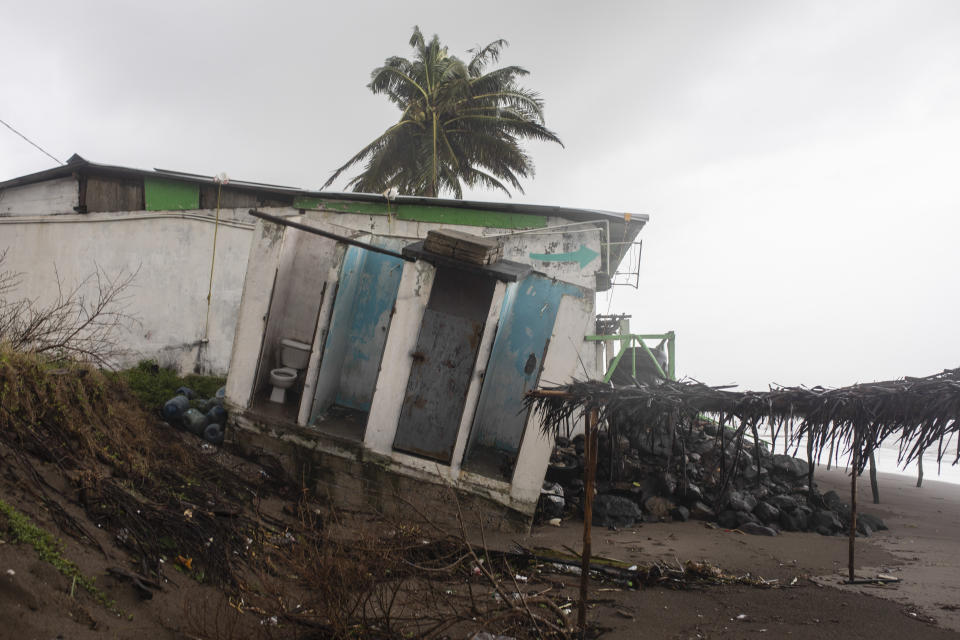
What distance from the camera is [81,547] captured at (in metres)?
3.96

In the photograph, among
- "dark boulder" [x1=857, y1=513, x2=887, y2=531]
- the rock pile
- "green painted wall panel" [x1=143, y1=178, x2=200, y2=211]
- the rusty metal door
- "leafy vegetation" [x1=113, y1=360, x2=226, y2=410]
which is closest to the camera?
the rusty metal door

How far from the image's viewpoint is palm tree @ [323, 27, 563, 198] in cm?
1576

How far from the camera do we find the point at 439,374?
7.14 m

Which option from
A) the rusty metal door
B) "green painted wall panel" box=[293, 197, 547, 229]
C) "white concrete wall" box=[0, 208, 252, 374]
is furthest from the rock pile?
"white concrete wall" box=[0, 208, 252, 374]

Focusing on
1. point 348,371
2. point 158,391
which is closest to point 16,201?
point 158,391

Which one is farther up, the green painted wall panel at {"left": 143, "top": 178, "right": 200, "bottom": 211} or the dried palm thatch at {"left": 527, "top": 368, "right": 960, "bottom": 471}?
the green painted wall panel at {"left": 143, "top": 178, "right": 200, "bottom": 211}

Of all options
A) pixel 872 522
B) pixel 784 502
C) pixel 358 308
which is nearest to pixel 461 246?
pixel 358 308

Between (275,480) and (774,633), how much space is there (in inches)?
221

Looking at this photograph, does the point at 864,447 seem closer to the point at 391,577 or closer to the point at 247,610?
the point at 391,577

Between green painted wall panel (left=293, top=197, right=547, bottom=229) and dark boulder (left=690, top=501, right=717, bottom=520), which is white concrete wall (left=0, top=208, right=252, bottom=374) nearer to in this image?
green painted wall panel (left=293, top=197, right=547, bottom=229)

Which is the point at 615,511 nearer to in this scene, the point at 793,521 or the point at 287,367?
the point at 793,521

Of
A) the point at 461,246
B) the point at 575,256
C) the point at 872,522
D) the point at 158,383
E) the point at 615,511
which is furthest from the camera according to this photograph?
the point at 575,256

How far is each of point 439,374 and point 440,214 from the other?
176 inches

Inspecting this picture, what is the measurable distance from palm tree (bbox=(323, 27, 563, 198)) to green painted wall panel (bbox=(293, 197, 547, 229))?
15.7 ft
